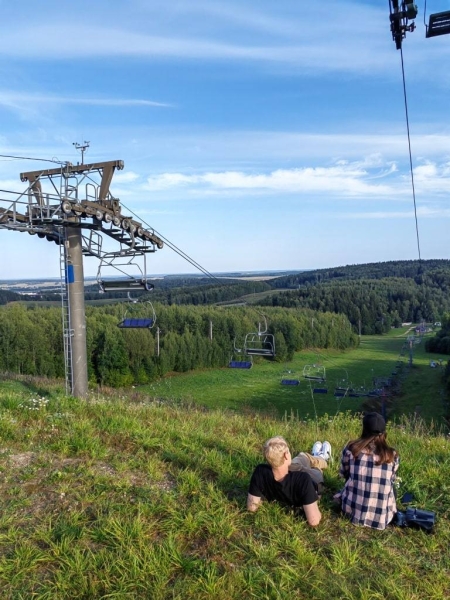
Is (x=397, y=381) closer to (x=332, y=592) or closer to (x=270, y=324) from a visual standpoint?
(x=270, y=324)

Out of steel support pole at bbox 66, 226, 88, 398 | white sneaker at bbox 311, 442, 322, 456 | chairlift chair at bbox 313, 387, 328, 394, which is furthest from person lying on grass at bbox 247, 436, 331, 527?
chairlift chair at bbox 313, 387, 328, 394

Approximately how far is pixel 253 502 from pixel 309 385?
156ft

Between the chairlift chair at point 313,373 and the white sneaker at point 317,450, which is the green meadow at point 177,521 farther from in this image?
→ the chairlift chair at point 313,373

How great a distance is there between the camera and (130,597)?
11.3 ft

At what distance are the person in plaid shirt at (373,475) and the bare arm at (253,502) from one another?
36.3 inches

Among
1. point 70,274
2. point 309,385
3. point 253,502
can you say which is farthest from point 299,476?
point 309,385

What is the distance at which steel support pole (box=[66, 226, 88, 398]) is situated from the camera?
1001cm

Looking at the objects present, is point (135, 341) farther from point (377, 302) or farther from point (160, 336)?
point (377, 302)

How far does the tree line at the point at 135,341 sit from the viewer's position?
5428 cm

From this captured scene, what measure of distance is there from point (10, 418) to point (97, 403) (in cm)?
172

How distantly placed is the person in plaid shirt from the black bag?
0.08m

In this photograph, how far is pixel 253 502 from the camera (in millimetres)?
4625

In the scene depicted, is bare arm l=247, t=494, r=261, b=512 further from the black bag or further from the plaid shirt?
the black bag

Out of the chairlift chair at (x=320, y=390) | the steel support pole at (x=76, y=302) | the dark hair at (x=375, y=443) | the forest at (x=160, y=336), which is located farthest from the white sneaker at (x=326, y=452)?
the chairlift chair at (x=320, y=390)
